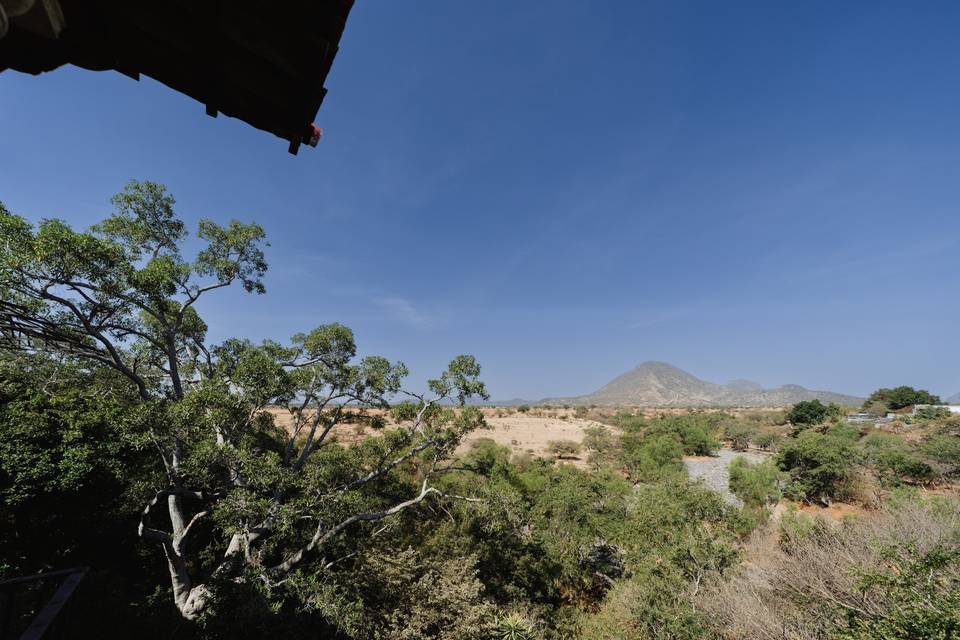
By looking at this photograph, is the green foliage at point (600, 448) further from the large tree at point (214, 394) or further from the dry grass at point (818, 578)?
the large tree at point (214, 394)

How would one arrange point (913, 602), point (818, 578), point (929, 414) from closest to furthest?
point (913, 602), point (818, 578), point (929, 414)

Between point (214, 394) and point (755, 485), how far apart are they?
35578 mm

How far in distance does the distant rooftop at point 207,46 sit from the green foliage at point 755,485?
35.0 m

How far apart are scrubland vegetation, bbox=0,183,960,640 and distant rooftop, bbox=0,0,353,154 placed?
283 inches

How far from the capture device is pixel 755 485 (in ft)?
87.7

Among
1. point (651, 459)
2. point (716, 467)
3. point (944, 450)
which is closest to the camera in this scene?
point (944, 450)

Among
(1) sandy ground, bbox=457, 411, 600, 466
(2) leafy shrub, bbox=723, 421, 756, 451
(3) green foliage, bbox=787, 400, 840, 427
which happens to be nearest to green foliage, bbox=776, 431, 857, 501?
(1) sandy ground, bbox=457, 411, 600, 466

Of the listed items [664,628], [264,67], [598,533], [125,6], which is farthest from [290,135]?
[598,533]

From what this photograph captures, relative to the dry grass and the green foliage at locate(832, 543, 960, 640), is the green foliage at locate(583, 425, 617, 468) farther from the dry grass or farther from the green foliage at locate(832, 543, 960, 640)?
the green foliage at locate(832, 543, 960, 640)

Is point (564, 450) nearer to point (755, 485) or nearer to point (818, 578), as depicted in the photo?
point (755, 485)

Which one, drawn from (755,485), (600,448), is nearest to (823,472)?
(755,485)

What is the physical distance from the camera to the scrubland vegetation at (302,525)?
8797mm

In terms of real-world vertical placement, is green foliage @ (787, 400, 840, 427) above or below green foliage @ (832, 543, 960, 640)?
below

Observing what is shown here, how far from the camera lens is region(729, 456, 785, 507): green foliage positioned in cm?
2606
